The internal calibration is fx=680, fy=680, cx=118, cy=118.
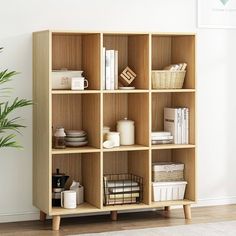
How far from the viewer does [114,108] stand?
4777mm

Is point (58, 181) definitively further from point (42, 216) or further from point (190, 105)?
point (190, 105)

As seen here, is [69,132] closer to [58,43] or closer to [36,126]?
[36,126]

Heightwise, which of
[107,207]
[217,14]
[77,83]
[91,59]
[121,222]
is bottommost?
[121,222]

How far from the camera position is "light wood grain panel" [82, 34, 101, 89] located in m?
4.37

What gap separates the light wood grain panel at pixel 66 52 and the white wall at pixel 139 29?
0.27 feet

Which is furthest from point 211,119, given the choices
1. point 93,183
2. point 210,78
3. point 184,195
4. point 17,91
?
point 17,91

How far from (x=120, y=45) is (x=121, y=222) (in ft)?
4.03

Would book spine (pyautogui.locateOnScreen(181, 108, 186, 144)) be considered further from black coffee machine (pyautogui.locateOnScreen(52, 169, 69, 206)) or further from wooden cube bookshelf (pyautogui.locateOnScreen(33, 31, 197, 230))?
black coffee machine (pyautogui.locateOnScreen(52, 169, 69, 206))

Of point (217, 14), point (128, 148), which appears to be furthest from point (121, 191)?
point (217, 14)

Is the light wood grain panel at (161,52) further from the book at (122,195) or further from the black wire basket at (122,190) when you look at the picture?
the book at (122,195)

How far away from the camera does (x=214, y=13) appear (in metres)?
5.06

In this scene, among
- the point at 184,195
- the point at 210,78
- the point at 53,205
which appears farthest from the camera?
the point at 210,78

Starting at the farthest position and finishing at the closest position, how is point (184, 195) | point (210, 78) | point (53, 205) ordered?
point (210, 78) → point (184, 195) → point (53, 205)

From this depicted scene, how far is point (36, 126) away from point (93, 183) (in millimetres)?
535
